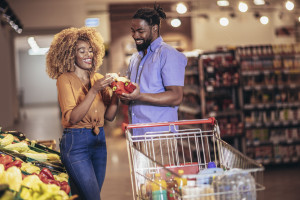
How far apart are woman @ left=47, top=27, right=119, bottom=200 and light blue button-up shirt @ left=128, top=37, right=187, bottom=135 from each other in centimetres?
24

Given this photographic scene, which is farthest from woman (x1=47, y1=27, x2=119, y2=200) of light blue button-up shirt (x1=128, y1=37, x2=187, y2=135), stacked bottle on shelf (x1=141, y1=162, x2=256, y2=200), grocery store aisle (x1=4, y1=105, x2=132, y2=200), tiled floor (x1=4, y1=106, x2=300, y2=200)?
tiled floor (x1=4, y1=106, x2=300, y2=200)

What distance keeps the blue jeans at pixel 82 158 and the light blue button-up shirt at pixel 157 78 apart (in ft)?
1.11

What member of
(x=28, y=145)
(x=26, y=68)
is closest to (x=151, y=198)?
(x=28, y=145)

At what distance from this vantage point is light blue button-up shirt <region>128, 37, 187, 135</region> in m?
3.13

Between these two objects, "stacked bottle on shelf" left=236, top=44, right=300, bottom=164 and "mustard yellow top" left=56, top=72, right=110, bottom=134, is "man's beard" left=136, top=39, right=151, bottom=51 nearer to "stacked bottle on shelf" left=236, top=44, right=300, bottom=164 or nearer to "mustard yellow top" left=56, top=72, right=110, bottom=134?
"mustard yellow top" left=56, top=72, right=110, bottom=134

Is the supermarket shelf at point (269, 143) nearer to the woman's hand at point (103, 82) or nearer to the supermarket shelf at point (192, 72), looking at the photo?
the supermarket shelf at point (192, 72)

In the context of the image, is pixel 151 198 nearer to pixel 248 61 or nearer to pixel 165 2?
pixel 248 61

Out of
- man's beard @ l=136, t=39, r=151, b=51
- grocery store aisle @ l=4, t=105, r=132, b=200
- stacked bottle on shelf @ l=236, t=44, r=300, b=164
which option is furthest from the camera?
stacked bottle on shelf @ l=236, t=44, r=300, b=164

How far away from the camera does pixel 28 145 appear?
3.94 m

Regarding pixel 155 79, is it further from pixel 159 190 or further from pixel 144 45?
pixel 159 190

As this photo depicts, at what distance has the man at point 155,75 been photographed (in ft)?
10.2

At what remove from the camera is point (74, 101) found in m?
3.01

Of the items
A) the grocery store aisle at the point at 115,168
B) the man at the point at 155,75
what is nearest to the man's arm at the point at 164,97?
the man at the point at 155,75

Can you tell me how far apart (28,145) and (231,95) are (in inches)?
174
